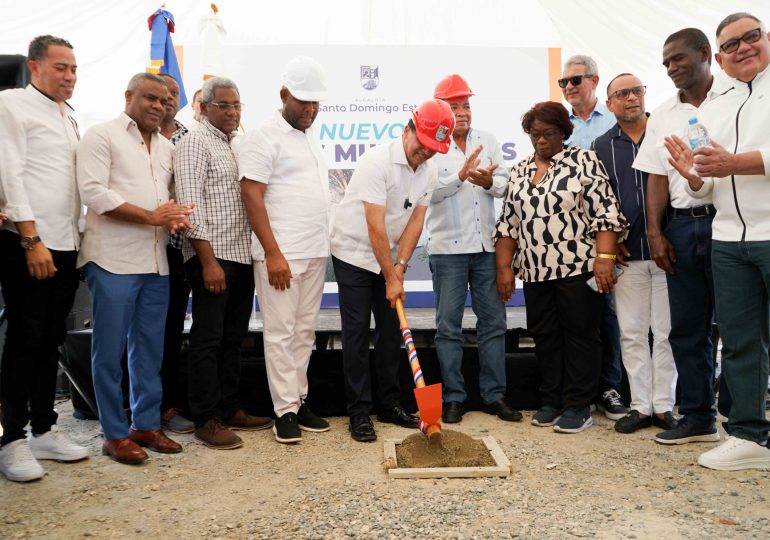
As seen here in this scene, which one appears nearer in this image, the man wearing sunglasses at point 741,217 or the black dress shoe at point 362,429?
the man wearing sunglasses at point 741,217

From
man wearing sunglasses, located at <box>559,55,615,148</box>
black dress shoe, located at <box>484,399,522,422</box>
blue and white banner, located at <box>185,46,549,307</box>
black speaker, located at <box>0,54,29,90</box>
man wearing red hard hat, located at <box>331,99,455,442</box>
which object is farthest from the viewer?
blue and white banner, located at <box>185,46,549,307</box>

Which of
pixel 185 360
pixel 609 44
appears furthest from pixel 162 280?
pixel 609 44

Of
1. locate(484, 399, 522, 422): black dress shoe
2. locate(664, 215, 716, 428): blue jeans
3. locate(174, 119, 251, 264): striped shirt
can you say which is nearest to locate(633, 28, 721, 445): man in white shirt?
locate(664, 215, 716, 428): blue jeans

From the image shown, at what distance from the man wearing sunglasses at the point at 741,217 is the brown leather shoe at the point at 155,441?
212 cm

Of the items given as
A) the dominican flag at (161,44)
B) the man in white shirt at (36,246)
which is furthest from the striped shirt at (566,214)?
the dominican flag at (161,44)

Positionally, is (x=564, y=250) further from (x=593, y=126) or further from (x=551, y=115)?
(x=593, y=126)

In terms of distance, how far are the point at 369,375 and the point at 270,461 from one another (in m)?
0.68

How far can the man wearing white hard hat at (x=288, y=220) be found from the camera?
288cm

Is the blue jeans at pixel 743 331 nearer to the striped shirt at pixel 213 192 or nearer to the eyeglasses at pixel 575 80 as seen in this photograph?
the eyeglasses at pixel 575 80

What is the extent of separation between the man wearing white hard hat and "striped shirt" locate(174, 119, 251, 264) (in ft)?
0.31

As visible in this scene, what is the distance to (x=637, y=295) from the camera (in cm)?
309

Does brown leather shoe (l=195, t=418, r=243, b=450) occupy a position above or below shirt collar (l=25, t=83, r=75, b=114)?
below

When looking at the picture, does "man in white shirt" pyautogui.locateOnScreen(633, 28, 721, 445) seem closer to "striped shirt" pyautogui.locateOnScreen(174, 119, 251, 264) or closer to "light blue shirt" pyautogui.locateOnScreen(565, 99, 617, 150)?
"light blue shirt" pyautogui.locateOnScreen(565, 99, 617, 150)

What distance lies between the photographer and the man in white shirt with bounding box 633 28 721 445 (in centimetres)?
280
